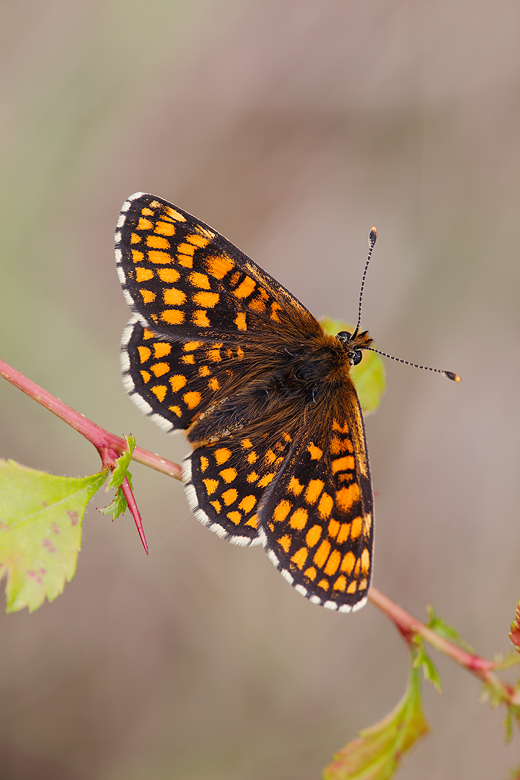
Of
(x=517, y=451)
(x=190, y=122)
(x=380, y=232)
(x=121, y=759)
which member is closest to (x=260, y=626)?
(x=121, y=759)

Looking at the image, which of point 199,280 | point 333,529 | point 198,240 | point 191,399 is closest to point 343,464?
point 333,529

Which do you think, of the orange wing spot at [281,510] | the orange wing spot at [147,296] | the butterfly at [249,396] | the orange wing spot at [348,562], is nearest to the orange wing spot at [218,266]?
the butterfly at [249,396]

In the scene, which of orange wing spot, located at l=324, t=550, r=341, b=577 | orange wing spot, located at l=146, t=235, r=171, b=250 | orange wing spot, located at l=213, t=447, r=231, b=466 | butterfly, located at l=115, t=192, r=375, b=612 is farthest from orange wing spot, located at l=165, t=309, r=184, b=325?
orange wing spot, located at l=324, t=550, r=341, b=577

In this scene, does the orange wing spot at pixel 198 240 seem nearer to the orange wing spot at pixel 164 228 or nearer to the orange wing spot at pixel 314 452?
the orange wing spot at pixel 164 228

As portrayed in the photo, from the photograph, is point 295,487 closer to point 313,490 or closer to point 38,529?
point 313,490

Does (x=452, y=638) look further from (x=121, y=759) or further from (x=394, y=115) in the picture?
(x=394, y=115)
